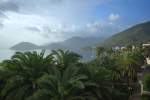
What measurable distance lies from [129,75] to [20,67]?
57.7 feet

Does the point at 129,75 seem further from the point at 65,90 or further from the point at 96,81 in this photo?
the point at 65,90

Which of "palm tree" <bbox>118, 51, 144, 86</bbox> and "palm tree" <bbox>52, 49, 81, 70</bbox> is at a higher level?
"palm tree" <bbox>52, 49, 81, 70</bbox>

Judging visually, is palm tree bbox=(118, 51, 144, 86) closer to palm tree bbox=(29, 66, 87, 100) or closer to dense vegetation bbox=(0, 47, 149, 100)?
dense vegetation bbox=(0, 47, 149, 100)

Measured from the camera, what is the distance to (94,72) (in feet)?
61.8

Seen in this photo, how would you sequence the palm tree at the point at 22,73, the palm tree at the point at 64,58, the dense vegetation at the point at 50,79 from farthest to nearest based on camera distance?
the palm tree at the point at 64,58, the palm tree at the point at 22,73, the dense vegetation at the point at 50,79

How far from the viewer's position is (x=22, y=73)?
18.8 m

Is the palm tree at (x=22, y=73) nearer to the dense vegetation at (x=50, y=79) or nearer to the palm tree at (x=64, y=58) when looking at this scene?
the dense vegetation at (x=50, y=79)

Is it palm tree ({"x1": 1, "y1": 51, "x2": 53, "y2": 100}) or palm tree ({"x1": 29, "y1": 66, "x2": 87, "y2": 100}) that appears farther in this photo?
palm tree ({"x1": 1, "y1": 51, "x2": 53, "y2": 100})

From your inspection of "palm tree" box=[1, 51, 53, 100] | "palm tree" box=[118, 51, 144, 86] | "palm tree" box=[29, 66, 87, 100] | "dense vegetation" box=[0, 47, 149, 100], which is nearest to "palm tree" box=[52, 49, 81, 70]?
"dense vegetation" box=[0, 47, 149, 100]

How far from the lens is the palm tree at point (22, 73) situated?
59.5 ft

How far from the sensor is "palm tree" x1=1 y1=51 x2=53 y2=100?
18.1 metres

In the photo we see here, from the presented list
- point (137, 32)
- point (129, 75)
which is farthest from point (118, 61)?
point (137, 32)

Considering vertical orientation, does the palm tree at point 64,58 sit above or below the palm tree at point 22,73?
above

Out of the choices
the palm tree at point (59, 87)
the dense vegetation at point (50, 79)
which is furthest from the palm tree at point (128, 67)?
the palm tree at point (59, 87)
